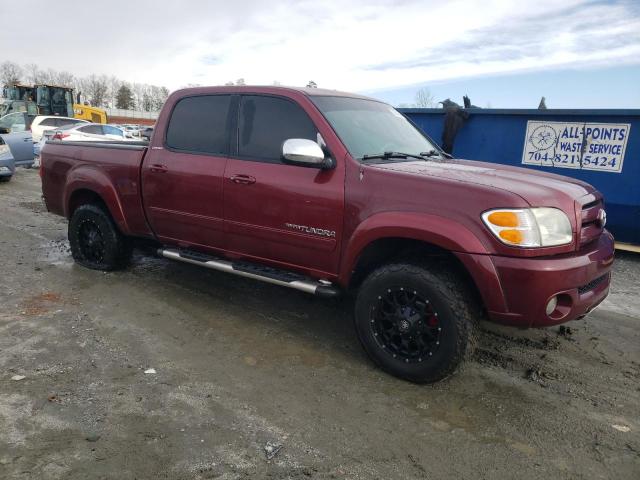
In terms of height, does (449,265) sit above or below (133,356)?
above

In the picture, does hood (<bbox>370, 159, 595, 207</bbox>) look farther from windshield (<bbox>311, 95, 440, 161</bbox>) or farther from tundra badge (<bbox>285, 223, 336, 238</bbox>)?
tundra badge (<bbox>285, 223, 336, 238</bbox>)

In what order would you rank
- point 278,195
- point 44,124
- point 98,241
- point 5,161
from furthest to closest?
1. point 44,124
2. point 5,161
3. point 98,241
4. point 278,195

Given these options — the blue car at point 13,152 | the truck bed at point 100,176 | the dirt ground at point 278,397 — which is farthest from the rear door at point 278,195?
the blue car at point 13,152

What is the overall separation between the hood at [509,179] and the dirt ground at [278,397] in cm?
127

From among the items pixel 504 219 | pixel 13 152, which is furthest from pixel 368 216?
pixel 13 152

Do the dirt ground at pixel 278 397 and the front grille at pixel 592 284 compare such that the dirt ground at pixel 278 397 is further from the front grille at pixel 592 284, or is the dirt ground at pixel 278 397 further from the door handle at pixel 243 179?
the door handle at pixel 243 179

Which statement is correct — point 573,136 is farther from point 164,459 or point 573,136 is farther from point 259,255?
point 164,459

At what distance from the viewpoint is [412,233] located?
10.3 ft

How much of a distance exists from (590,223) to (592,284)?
398mm

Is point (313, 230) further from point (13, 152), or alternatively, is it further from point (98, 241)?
point (13, 152)

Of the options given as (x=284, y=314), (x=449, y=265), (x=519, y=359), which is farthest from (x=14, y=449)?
(x=519, y=359)

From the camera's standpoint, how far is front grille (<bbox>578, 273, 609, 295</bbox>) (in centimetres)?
310

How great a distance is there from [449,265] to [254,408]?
153 cm

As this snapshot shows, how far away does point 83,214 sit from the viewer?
214 inches
